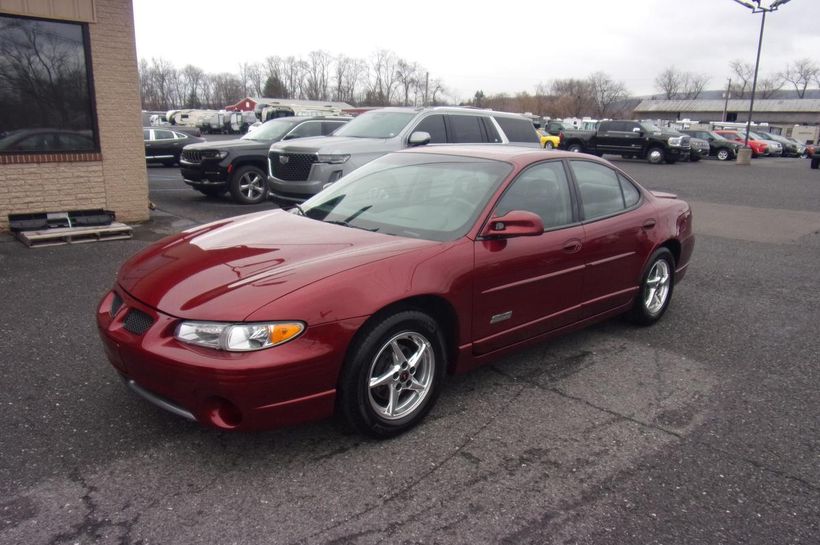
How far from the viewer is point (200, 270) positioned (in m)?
3.17

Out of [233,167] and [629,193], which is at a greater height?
[629,193]

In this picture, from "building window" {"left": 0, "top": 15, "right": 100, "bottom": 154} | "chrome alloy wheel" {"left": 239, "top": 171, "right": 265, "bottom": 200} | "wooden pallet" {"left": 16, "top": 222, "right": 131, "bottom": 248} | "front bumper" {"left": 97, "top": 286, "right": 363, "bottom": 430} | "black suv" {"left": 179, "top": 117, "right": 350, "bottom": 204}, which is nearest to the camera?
"front bumper" {"left": 97, "top": 286, "right": 363, "bottom": 430}

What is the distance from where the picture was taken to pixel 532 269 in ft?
12.5

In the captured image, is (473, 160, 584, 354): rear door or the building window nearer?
(473, 160, 584, 354): rear door

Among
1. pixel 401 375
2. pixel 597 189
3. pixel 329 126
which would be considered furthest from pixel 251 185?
pixel 401 375

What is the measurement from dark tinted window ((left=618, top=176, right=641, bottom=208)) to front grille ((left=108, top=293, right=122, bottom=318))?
3.73 m

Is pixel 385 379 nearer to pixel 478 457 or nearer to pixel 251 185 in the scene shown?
pixel 478 457

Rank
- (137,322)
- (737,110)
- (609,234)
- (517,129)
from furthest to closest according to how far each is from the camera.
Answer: (737,110), (517,129), (609,234), (137,322)

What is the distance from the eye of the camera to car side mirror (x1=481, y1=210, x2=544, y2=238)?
3508 mm

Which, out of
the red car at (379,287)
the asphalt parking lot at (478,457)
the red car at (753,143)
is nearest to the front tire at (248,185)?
the asphalt parking lot at (478,457)

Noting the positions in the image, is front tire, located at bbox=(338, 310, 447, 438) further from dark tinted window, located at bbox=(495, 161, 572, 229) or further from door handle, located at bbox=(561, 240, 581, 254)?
door handle, located at bbox=(561, 240, 581, 254)

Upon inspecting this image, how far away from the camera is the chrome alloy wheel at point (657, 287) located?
511 centimetres

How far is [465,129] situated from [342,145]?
2134 mm

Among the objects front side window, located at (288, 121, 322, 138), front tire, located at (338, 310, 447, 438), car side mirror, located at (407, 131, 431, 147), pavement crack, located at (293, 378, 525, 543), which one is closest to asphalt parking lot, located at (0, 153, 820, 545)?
pavement crack, located at (293, 378, 525, 543)
